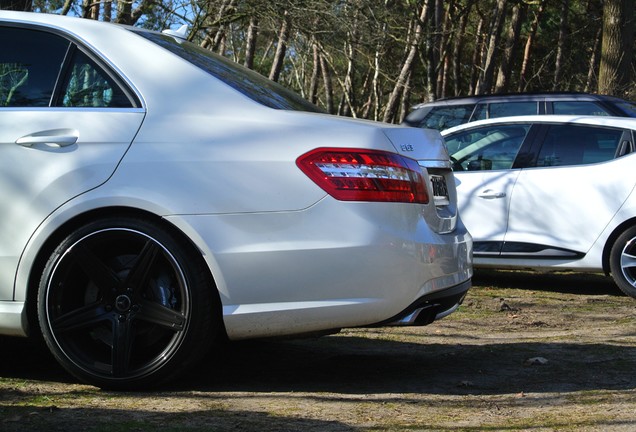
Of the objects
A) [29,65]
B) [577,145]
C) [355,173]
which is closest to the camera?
[355,173]

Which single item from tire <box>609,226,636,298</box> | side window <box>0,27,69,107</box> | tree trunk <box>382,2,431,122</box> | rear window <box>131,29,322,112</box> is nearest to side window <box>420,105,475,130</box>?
tire <box>609,226,636,298</box>

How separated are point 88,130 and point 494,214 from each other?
17.7 ft

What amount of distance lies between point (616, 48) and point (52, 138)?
17162mm

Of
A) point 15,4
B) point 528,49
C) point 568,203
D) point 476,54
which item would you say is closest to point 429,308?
point 568,203

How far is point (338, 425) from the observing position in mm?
4188

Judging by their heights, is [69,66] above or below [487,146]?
above

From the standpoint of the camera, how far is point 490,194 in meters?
9.57

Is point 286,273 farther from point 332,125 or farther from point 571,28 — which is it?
point 571,28

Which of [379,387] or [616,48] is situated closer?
[379,387]

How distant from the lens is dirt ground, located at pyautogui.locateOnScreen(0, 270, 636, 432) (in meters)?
4.27

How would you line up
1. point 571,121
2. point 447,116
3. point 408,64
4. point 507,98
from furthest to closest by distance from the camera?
point 408,64
point 507,98
point 447,116
point 571,121

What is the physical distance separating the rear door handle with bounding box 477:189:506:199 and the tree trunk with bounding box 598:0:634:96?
11.0 metres

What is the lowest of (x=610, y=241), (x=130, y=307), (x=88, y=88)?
(x=610, y=241)

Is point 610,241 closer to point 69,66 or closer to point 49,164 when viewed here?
point 69,66
